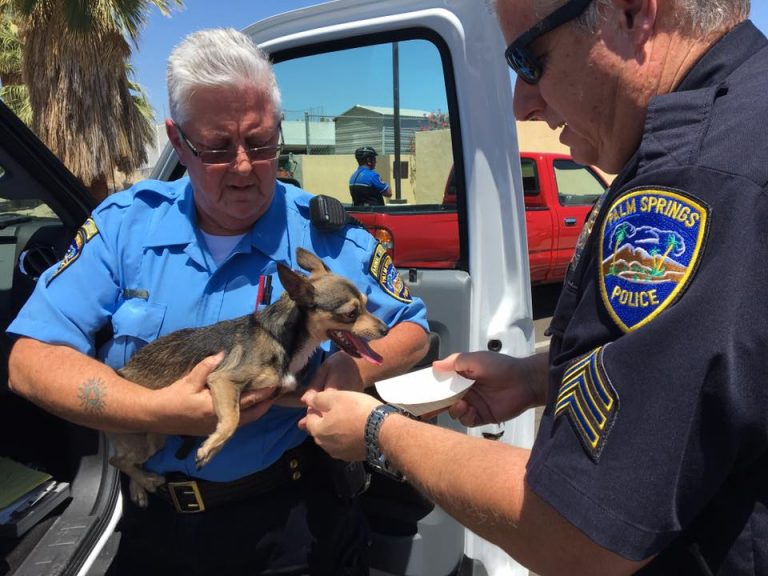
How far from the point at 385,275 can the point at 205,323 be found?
0.60 metres

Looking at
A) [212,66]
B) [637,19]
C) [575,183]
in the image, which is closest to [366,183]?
[212,66]

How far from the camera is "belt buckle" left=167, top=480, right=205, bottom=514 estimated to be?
1.69 metres

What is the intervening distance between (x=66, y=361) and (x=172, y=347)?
0.91ft

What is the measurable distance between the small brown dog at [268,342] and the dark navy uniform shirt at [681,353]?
94 cm

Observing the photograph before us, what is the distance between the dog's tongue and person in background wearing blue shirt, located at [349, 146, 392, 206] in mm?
1179

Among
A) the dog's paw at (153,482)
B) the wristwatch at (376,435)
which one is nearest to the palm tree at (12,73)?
the dog's paw at (153,482)

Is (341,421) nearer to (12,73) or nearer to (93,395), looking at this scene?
(93,395)

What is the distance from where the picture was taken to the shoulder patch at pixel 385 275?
192cm

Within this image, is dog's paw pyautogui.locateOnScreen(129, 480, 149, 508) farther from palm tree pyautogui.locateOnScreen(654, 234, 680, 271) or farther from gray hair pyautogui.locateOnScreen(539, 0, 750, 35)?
gray hair pyautogui.locateOnScreen(539, 0, 750, 35)

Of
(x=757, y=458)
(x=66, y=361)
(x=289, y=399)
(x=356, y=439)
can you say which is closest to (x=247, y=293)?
(x=289, y=399)

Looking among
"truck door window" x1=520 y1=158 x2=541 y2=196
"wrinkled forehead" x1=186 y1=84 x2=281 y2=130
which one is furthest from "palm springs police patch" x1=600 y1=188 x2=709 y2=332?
"truck door window" x1=520 y1=158 x2=541 y2=196

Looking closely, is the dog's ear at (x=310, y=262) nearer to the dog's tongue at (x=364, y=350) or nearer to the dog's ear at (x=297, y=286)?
the dog's ear at (x=297, y=286)

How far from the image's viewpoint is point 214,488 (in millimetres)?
1700

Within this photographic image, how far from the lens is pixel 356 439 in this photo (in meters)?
1.29
